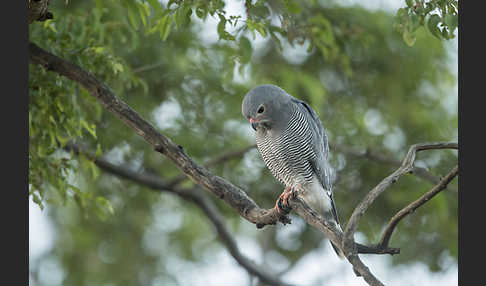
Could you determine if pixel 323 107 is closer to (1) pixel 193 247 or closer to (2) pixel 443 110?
(2) pixel 443 110

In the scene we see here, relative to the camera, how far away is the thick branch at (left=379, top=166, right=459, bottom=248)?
389 cm

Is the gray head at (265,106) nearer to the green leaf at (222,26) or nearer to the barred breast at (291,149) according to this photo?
the barred breast at (291,149)

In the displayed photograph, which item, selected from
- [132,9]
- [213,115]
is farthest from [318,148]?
[213,115]

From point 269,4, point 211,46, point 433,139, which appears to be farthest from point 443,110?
point 269,4

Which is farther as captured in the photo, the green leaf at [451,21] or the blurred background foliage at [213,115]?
the blurred background foliage at [213,115]

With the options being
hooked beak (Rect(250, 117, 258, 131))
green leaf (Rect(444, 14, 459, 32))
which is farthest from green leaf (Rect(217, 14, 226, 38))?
green leaf (Rect(444, 14, 459, 32))

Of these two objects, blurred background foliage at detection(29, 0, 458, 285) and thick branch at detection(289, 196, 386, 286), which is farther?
blurred background foliage at detection(29, 0, 458, 285)

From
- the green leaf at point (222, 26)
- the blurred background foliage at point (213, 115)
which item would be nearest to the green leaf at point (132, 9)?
the blurred background foliage at point (213, 115)

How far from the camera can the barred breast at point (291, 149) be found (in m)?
5.21

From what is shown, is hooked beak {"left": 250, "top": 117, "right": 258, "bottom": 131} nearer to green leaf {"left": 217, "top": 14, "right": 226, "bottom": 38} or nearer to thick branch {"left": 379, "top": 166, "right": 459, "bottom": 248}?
green leaf {"left": 217, "top": 14, "right": 226, "bottom": 38}

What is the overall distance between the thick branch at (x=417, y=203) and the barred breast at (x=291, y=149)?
4.80 feet

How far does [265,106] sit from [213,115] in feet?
12.5

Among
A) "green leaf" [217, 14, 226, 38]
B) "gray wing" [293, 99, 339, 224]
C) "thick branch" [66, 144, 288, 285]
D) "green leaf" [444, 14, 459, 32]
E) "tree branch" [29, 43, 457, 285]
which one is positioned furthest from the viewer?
"thick branch" [66, 144, 288, 285]

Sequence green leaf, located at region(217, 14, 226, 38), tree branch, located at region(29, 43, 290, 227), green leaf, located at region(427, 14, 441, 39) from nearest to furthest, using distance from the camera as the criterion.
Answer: green leaf, located at region(427, 14, 441, 39), green leaf, located at region(217, 14, 226, 38), tree branch, located at region(29, 43, 290, 227)
